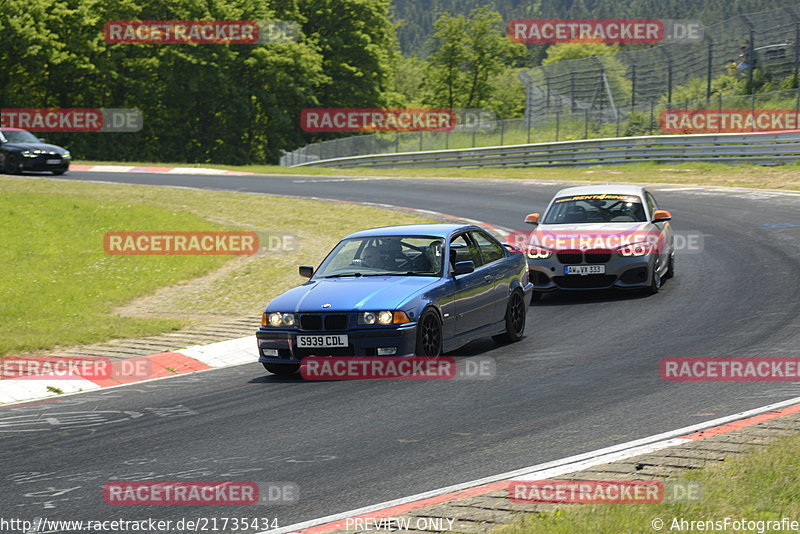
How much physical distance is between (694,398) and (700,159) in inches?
1142

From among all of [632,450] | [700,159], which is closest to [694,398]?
[632,450]

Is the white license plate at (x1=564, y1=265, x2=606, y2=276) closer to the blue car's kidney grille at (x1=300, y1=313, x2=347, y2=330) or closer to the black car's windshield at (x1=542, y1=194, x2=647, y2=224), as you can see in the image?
the black car's windshield at (x1=542, y1=194, x2=647, y2=224)

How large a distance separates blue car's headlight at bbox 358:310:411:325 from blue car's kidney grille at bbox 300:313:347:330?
183mm

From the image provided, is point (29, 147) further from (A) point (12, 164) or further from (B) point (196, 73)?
(B) point (196, 73)

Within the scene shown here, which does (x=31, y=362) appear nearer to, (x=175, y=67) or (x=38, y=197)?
(x=38, y=197)

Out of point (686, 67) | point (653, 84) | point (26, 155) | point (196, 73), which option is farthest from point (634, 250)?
point (196, 73)

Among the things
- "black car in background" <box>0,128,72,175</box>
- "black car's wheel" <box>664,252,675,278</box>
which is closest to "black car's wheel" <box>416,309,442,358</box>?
"black car's wheel" <box>664,252,675,278</box>

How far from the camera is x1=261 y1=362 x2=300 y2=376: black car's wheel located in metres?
10.2

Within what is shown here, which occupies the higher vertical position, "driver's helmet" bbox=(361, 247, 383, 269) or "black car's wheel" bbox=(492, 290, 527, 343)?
"driver's helmet" bbox=(361, 247, 383, 269)

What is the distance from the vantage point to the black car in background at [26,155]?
1319 inches

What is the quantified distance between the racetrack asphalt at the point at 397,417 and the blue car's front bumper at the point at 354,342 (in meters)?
0.31

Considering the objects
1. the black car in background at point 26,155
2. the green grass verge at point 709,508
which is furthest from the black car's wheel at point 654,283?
the black car in background at point 26,155

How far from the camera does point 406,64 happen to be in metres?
179

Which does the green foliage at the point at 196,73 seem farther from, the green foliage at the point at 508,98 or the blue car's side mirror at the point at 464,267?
the blue car's side mirror at the point at 464,267
